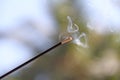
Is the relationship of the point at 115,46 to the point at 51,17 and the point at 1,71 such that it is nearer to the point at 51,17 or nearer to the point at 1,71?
the point at 51,17

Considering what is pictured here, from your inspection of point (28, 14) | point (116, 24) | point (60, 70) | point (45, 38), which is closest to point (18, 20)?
point (28, 14)

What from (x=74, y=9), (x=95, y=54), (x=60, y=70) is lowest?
(x=60, y=70)

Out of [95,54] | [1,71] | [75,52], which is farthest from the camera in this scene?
[95,54]

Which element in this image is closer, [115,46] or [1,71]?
[1,71]

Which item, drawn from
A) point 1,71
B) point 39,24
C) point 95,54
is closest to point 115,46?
point 95,54

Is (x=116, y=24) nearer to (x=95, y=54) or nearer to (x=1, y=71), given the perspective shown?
(x=95, y=54)

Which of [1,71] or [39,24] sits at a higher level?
[39,24]

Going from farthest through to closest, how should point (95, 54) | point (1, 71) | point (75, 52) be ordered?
point (95, 54)
point (75, 52)
point (1, 71)
